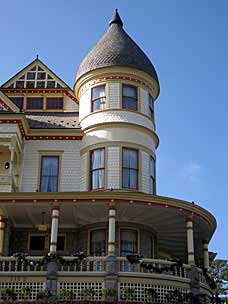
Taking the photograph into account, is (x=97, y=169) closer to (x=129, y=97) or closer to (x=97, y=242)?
(x=97, y=242)

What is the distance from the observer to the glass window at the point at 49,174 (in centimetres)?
2586

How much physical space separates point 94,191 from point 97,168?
10.9 feet

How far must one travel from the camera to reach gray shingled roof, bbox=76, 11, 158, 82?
27359 mm

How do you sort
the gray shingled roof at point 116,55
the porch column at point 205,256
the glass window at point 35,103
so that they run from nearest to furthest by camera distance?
the porch column at point 205,256 → the gray shingled roof at point 116,55 → the glass window at point 35,103

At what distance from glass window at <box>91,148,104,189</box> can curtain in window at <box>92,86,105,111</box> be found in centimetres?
253

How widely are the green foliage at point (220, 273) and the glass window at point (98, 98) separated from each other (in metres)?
21.0

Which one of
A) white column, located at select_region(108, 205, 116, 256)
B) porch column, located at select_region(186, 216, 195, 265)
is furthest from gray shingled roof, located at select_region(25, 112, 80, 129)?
porch column, located at select_region(186, 216, 195, 265)

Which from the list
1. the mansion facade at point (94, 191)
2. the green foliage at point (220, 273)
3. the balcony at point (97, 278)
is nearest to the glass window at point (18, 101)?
the mansion facade at point (94, 191)

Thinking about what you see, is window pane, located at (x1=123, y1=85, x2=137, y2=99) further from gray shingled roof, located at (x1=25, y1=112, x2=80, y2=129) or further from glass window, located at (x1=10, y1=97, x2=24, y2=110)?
glass window, located at (x1=10, y1=97, x2=24, y2=110)

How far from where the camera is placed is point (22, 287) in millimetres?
20188

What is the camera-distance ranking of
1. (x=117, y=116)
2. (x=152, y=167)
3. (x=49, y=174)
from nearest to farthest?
(x=49, y=174), (x=117, y=116), (x=152, y=167)

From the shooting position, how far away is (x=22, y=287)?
66.2ft

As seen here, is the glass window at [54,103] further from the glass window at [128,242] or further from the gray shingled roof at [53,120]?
the glass window at [128,242]

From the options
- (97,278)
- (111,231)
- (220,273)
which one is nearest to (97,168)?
(111,231)
